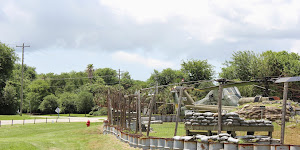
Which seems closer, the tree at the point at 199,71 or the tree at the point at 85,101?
the tree at the point at 199,71

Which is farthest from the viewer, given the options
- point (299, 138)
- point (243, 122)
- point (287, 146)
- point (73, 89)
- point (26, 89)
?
point (73, 89)

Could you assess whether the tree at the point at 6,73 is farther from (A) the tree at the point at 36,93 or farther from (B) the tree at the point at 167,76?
(B) the tree at the point at 167,76

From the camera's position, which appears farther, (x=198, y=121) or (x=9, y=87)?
(x=9, y=87)

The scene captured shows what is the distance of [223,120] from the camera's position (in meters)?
17.1

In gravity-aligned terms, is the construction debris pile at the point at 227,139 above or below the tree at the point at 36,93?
below

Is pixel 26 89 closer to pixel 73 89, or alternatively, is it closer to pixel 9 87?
pixel 73 89

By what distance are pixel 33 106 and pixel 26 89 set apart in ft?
34.6

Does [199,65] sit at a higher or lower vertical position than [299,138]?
higher

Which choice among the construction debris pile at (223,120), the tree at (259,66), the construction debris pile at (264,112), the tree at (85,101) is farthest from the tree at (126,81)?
the construction debris pile at (223,120)

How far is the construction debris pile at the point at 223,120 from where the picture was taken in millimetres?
17016

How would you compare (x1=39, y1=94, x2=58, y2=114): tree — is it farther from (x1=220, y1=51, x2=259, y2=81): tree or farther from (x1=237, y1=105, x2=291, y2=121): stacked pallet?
(x1=237, y1=105, x2=291, y2=121): stacked pallet

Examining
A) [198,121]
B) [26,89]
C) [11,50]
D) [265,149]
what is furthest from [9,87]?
[265,149]

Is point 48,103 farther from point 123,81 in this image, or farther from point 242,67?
point 242,67

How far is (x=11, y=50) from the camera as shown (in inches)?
3000
